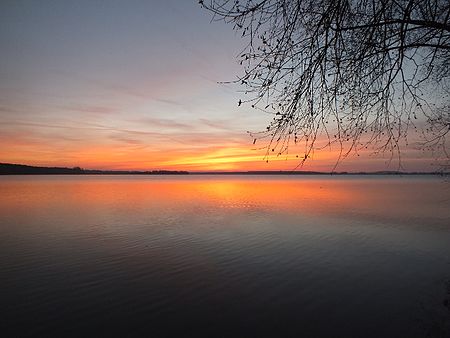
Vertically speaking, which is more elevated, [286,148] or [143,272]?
[286,148]

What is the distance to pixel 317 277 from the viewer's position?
31.1ft

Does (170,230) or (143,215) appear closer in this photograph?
(170,230)

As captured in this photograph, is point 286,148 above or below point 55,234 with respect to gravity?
above

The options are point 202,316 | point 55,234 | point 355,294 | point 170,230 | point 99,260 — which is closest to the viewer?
point 202,316

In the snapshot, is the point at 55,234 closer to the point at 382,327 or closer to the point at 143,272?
the point at 143,272

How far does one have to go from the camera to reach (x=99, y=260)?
36.2ft

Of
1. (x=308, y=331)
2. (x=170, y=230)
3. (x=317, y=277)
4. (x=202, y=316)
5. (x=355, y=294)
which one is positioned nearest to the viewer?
(x=308, y=331)

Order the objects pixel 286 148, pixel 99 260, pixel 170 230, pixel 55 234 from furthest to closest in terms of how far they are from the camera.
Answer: pixel 170 230
pixel 55 234
pixel 99 260
pixel 286 148

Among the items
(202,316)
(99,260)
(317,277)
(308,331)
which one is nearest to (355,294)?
(317,277)

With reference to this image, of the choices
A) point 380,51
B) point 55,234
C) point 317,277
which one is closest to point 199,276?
point 317,277

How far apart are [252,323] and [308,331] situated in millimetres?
1235

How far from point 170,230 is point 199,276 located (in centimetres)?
811

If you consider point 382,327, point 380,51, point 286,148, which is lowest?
point 382,327

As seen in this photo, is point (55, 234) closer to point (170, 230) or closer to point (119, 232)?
point (119, 232)
